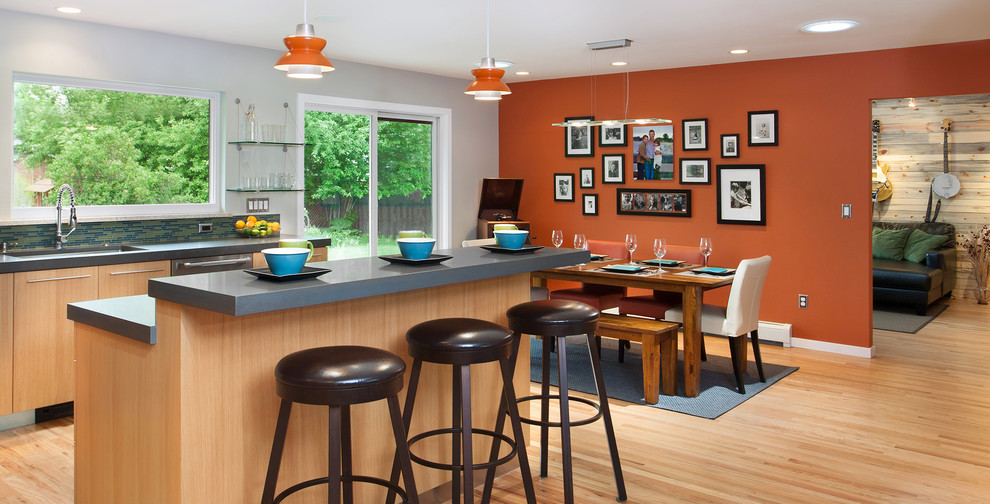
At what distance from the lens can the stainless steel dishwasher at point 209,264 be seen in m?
4.77

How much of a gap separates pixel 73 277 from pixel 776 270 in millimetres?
5227

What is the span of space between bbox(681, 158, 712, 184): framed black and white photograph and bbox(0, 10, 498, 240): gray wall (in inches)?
83.7

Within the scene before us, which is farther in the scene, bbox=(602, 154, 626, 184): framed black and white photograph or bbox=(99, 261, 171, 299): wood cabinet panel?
bbox=(602, 154, 626, 184): framed black and white photograph

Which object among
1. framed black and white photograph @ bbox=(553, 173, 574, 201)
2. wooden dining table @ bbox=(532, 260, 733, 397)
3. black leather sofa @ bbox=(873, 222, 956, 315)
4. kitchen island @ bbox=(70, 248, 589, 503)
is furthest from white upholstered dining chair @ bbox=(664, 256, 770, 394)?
black leather sofa @ bbox=(873, 222, 956, 315)

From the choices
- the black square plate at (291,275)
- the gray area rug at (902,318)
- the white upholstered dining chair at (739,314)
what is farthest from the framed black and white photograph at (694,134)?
the black square plate at (291,275)

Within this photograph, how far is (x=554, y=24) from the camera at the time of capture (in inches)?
191

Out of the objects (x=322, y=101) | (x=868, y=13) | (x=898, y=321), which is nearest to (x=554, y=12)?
(x=868, y=13)

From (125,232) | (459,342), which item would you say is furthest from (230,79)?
(459,342)

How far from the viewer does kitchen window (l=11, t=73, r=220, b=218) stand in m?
4.77

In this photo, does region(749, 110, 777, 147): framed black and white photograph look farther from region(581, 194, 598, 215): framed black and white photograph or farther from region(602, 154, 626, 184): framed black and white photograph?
region(581, 194, 598, 215): framed black and white photograph

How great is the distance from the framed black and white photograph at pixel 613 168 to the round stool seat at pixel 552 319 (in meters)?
4.22

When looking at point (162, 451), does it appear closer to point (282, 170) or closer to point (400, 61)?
point (282, 170)

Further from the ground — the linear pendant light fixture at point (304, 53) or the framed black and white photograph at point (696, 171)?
the linear pendant light fixture at point (304, 53)

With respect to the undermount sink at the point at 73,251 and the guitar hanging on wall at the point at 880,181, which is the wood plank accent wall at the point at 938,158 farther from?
the undermount sink at the point at 73,251
